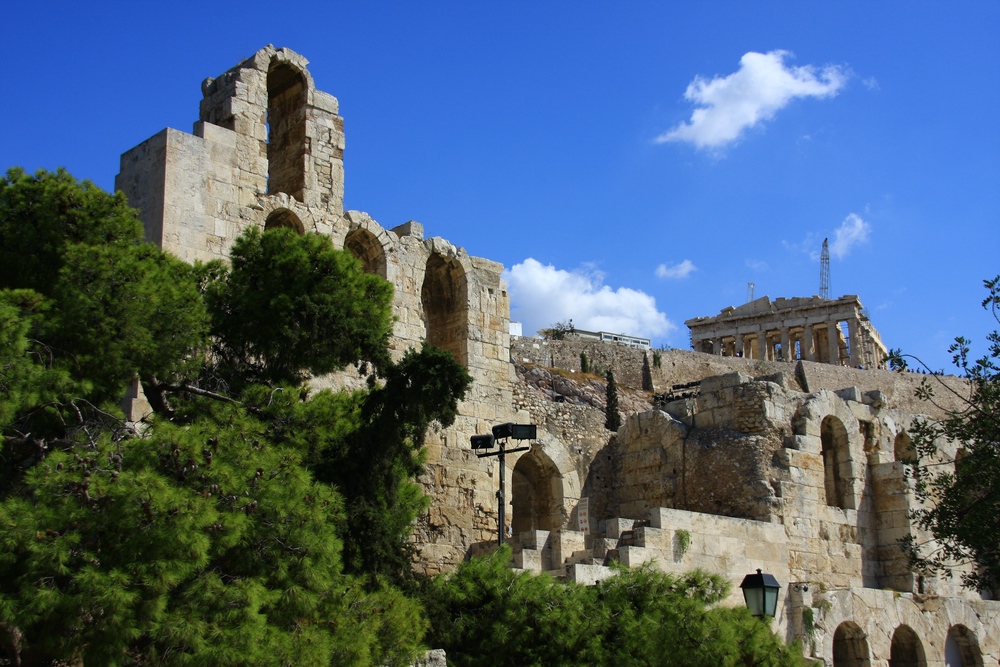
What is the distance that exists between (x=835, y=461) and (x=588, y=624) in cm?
949

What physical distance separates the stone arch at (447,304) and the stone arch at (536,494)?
253 cm

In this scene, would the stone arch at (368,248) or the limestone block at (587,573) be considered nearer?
the limestone block at (587,573)

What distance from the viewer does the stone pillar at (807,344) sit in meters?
55.8

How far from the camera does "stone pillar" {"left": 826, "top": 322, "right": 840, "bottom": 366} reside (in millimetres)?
54875

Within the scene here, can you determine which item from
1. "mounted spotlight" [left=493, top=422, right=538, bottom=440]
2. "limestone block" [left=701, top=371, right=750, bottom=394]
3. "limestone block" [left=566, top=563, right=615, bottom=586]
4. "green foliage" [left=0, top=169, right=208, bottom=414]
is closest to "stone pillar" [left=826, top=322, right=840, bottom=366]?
"limestone block" [left=701, top=371, right=750, bottom=394]

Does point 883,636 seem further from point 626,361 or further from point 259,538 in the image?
point 626,361

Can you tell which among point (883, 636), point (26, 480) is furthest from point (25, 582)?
point (883, 636)

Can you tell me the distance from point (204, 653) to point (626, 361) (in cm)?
3220

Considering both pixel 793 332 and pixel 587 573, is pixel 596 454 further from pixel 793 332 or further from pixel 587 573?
pixel 793 332

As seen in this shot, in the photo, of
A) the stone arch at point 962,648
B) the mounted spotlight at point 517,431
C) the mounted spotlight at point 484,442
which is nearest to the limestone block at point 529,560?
the mounted spotlight at point 484,442

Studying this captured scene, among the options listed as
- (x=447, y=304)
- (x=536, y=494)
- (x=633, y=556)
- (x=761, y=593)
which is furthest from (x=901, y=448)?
(x=761, y=593)

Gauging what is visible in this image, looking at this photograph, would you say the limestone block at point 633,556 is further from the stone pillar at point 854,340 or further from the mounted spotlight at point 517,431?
the stone pillar at point 854,340

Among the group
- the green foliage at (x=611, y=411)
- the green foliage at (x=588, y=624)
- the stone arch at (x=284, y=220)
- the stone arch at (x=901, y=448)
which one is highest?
the stone arch at (x=284, y=220)

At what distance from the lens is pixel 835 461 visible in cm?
2130
